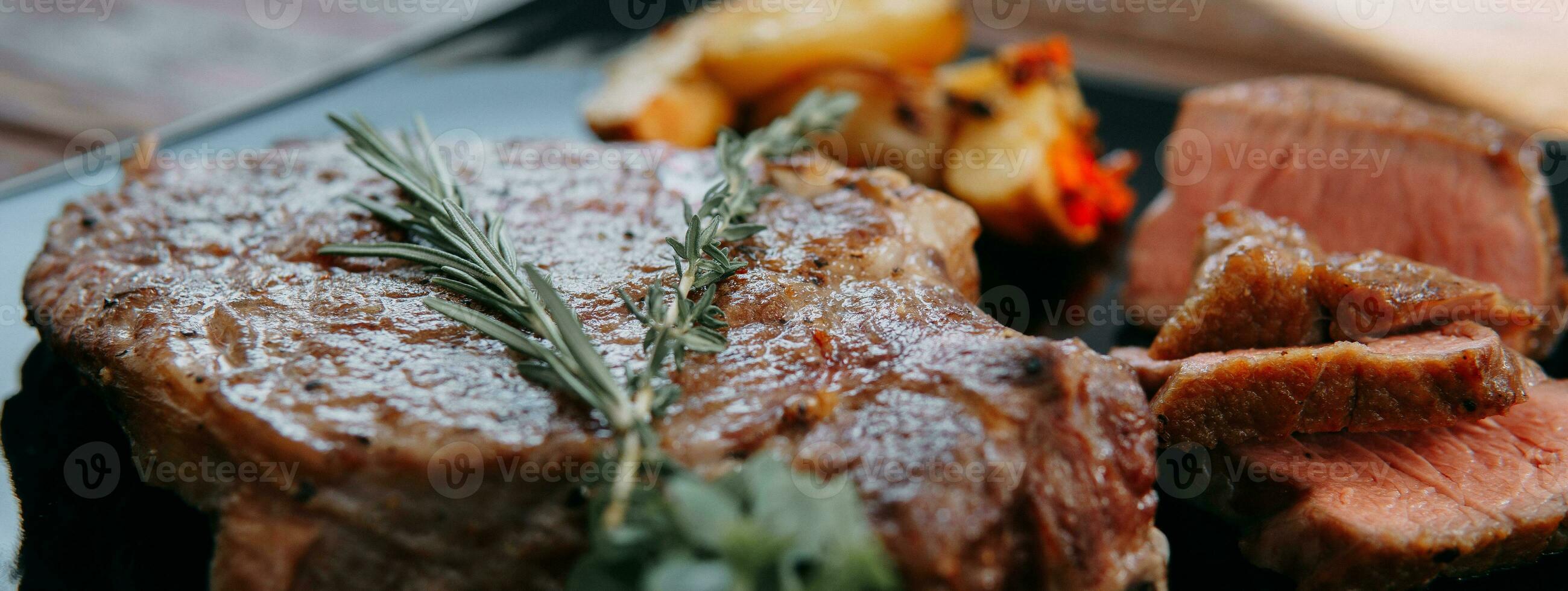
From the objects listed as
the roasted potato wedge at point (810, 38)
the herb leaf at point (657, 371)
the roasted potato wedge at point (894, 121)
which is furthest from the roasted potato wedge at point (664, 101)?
the herb leaf at point (657, 371)

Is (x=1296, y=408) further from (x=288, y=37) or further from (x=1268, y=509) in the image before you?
(x=288, y=37)

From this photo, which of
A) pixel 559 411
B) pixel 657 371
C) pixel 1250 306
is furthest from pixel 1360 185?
pixel 559 411

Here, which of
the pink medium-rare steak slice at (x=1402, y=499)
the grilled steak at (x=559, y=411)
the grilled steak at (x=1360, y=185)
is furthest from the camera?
the grilled steak at (x=1360, y=185)

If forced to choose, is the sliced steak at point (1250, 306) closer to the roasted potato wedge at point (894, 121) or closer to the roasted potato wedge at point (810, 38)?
the roasted potato wedge at point (894, 121)

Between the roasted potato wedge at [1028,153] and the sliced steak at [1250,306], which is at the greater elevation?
the roasted potato wedge at [1028,153]

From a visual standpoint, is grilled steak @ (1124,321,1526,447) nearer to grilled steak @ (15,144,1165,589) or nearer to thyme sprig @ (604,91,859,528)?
grilled steak @ (15,144,1165,589)

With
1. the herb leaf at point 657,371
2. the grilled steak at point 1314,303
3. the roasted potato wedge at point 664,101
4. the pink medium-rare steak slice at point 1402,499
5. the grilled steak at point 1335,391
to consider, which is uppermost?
the roasted potato wedge at point 664,101

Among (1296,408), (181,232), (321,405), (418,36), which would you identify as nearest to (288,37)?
(418,36)

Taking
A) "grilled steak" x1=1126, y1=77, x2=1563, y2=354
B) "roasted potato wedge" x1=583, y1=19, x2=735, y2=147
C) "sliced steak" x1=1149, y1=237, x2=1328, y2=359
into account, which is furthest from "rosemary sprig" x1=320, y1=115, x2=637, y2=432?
"grilled steak" x1=1126, y1=77, x2=1563, y2=354
